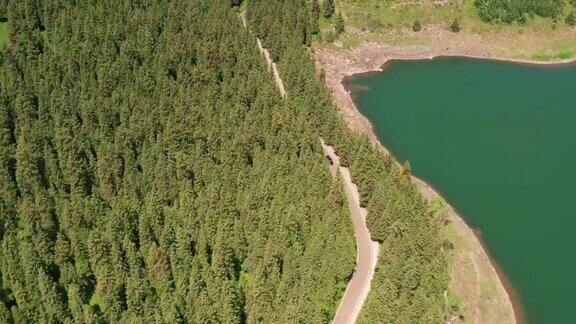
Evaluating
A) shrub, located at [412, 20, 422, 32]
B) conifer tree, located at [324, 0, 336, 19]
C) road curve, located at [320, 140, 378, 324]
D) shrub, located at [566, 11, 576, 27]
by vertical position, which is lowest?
road curve, located at [320, 140, 378, 324]

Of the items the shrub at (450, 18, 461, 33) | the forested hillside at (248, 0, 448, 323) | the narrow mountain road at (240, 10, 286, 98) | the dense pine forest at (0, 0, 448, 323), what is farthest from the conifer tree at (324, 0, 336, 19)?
the shrub at (450, 18, 461, 33)

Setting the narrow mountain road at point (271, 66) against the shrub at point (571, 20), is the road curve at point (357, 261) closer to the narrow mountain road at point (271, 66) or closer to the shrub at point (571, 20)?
the narrow mountain road at point (271, 66)

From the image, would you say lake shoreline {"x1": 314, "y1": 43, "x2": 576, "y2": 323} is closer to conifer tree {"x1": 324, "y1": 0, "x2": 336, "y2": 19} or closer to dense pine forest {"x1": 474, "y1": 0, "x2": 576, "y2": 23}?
conifer tree {"x1": 324, "y1": 0, "x2": 336, "y2": 19}

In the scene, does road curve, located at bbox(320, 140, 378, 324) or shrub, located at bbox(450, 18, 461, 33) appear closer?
road curve, located at bbox(320, 140, 378, 324)

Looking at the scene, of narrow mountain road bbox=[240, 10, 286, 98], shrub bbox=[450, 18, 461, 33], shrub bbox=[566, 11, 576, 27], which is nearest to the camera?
narrow mountain road bbox=[240, 10, 286, 98]

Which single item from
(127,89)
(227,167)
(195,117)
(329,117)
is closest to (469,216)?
(329,117)
